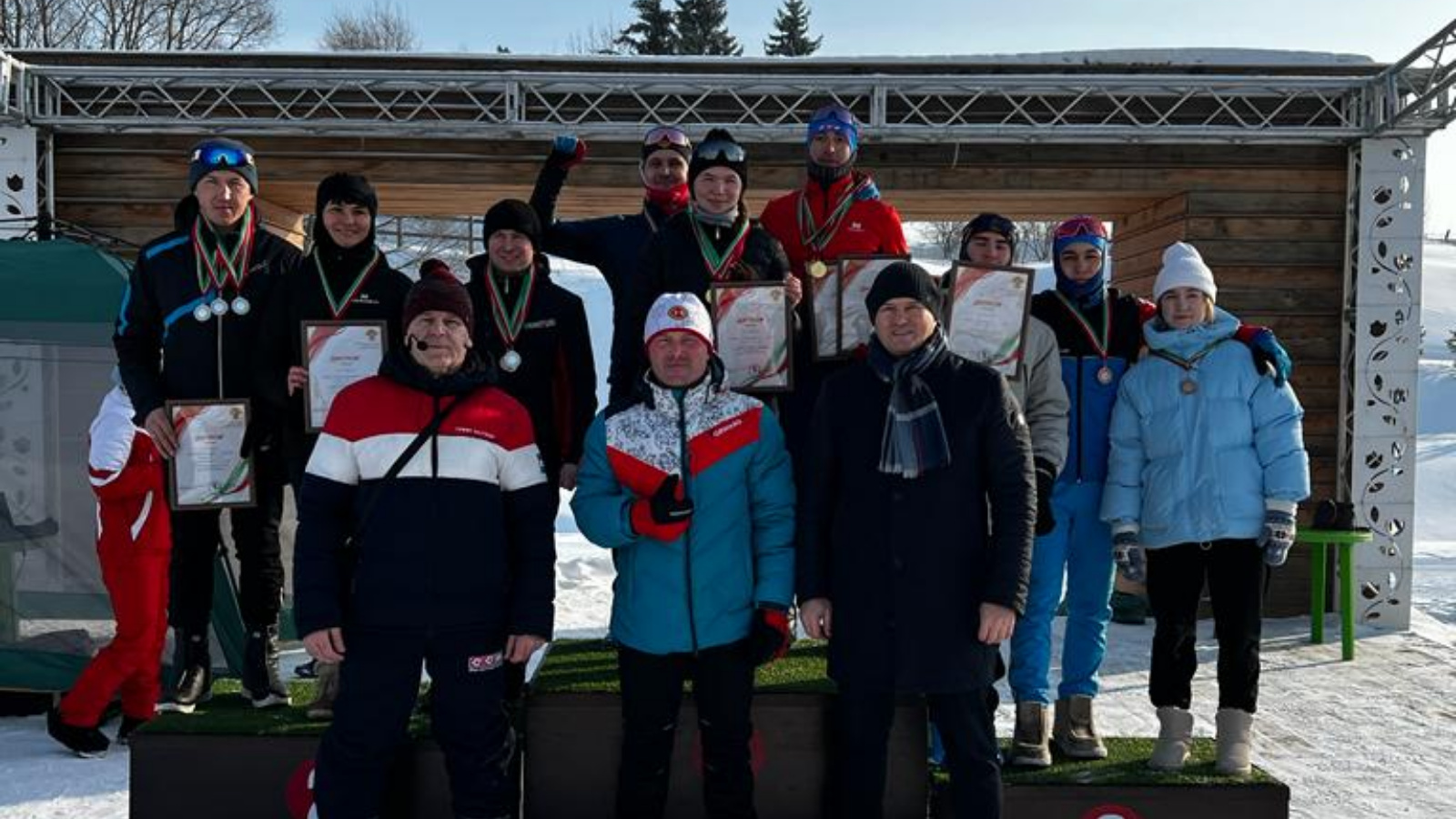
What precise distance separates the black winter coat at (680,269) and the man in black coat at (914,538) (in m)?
0.76

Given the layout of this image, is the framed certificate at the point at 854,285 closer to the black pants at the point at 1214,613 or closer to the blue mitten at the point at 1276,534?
the black pants at the point at 1214,613

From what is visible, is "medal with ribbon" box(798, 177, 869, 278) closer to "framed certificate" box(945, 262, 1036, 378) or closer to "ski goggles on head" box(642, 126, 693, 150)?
"framed certificate" box(945, 262, 1036, 378)

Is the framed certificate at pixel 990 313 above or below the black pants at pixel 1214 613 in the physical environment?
above

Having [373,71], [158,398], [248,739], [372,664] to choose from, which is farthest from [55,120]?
[372,664]

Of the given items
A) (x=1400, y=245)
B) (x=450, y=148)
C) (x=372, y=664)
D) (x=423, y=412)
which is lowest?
(x=372, y=664)

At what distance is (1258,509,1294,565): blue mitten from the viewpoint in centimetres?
364

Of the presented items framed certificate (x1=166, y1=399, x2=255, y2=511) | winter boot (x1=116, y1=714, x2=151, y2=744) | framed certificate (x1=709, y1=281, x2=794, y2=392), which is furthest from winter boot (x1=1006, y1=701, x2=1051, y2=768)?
winter boot (x1=116, y1=714, x2=151, y2=744)

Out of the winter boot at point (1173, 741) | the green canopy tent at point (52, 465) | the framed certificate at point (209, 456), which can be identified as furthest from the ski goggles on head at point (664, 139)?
the green canopy tent at point (52, 465)

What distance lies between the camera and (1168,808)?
3.71 metres

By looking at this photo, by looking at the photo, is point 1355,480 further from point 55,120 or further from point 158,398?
point 55,120

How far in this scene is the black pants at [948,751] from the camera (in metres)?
3.32

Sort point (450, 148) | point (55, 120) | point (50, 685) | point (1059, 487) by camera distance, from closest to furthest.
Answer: point (1059, 487) → point (50, 685) → point (55, 120) → point (450, 148)

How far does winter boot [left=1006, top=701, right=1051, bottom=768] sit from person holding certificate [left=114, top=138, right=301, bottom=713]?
9.17ft

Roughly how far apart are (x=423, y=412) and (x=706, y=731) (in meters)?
1.31
